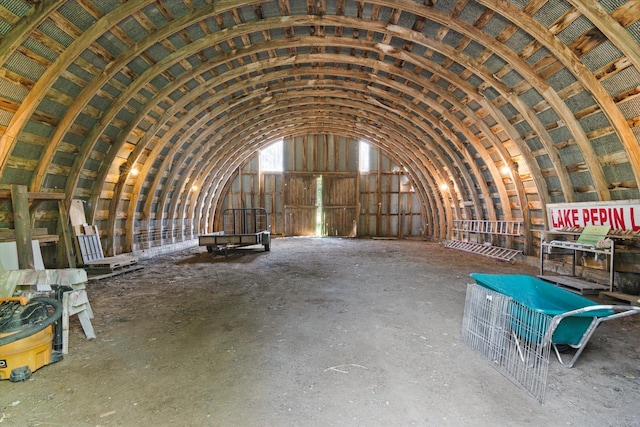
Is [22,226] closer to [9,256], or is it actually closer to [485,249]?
[9,256]

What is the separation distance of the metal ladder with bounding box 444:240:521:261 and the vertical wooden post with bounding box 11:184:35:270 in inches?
513

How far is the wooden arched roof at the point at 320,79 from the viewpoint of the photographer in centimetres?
509

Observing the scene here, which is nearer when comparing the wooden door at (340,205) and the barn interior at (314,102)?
the barn interior at (314,102)

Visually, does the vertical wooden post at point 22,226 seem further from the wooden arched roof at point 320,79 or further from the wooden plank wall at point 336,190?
the wooden plank wall at point 336,190

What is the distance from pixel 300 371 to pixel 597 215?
7220mm

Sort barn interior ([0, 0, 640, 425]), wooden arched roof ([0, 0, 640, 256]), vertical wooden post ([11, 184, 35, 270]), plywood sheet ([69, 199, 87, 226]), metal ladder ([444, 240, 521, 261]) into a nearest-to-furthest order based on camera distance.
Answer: barn interior ([0, 0, 640, 425]) < wooden arched roof ([0, 0, 640, 256]) < vertical wooden post ([11, 184, 35, 270]) < plywood sheet ([69, 199, 87, 226]) < metal ladder ([444, 240, 521, 261])

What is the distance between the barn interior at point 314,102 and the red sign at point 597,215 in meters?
0.05

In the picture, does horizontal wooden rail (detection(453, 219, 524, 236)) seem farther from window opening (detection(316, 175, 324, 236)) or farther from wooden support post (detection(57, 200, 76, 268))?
wooden support post (detection(57, 200, 76, 268))

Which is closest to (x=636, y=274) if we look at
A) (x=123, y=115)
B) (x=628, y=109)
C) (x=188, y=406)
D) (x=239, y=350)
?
(x=628, y=109)

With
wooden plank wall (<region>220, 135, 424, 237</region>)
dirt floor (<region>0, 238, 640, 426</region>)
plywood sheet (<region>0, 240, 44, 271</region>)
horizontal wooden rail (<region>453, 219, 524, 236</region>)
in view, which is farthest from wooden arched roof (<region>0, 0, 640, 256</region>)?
wooden plank wall (<region>220, 135, 424, 237</region>)

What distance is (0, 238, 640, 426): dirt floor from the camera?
247 centimetres

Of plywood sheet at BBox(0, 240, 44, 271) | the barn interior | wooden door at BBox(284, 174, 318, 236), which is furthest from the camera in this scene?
wooden door at BBox(284, 174, 318, 236)

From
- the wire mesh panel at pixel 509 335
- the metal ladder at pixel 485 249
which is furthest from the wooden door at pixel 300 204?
the wire mesh panel at pixel 509 335

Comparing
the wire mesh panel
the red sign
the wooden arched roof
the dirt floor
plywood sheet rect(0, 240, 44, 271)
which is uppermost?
the wooden arched roof
